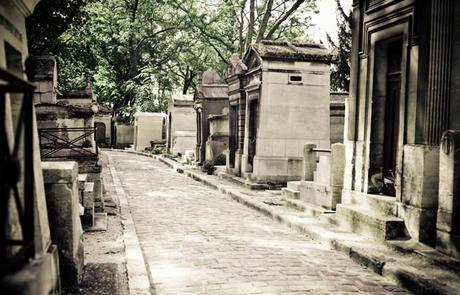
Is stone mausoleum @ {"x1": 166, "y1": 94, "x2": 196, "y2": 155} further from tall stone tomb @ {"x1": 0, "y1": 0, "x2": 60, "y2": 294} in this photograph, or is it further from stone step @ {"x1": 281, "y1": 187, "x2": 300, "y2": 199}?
tall stone tomb @ {"x1": 0, "y1": 0, "x2": 60, "y2": 294}

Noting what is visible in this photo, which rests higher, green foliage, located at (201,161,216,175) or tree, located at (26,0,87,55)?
tree, located at (26,0,87,55)

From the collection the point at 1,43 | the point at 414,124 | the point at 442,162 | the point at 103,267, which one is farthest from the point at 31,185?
the point at 414,124

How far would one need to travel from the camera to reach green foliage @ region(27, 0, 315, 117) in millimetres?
28769

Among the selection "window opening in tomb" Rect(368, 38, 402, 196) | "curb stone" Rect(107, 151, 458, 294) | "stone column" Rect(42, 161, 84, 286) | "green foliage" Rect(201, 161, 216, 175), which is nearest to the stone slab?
"stone column" Rect(42, 161, 84, 286)

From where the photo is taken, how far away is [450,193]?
18.7ft

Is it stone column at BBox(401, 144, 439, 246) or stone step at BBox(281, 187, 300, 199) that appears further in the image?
stone step at BBox(281, 187, 300, 199)

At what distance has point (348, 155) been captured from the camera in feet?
28.4

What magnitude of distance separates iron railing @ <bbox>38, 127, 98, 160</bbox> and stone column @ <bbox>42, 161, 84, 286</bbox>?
3423 millimetres

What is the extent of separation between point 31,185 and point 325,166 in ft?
26.5

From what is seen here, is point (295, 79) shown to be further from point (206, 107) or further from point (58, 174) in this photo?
point (58, 174)

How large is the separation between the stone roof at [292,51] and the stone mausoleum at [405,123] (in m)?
5.04

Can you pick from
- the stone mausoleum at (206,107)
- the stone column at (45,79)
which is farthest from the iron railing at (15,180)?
the stone mausoleum at (206,107)

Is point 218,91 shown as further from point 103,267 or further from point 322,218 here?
point 103,267

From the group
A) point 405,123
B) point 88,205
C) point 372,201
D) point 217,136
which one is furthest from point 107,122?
point 405,123
